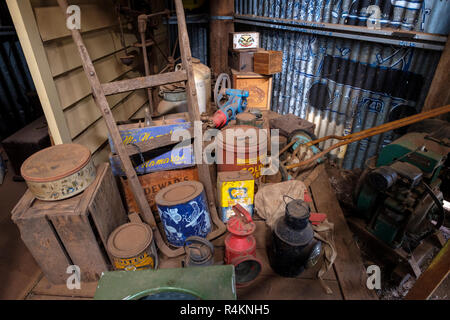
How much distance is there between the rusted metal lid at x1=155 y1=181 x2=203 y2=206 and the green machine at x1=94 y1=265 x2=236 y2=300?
114 cm

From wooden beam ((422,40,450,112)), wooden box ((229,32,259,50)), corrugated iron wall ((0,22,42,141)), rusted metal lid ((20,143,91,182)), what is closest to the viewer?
rusted metal lid ((20,143,91,182))

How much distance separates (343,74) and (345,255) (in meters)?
3.02

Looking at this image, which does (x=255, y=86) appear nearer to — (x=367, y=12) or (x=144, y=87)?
(x=367, y=12)

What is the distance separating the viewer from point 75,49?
3047 millimetres

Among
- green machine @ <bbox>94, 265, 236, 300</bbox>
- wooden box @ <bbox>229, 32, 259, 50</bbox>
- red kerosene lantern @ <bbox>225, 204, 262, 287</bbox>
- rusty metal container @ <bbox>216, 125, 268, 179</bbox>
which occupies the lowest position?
red kerosene lantern @ <bbox>225, 204, 262, 287</bbox>

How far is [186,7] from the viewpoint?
22.6ft

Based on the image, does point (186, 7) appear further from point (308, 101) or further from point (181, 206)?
point (181, 206)

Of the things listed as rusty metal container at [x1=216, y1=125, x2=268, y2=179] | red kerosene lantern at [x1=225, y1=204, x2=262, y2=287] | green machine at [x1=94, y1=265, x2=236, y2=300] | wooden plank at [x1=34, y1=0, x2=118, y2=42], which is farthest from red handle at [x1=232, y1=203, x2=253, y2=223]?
wooden plank at [x1=34, y1=0, x2=118, y2=42]

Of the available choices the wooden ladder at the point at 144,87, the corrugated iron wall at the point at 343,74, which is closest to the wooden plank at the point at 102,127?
the wooden ladder at the point at 144,87

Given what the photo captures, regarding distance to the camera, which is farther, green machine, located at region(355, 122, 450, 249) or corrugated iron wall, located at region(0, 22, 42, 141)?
corrugated iron wall, located at region(0, 22, 42, 141)

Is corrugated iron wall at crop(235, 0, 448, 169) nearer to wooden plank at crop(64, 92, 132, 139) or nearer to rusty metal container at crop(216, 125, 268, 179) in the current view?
rusty metal container at crop(216, 125, 268, 179)

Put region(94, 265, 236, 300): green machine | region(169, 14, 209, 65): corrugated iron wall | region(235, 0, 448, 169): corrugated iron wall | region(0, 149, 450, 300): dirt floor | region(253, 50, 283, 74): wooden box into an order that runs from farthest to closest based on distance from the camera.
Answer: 1. region(169, 14, 209, 65): corrugated iron wall
2. region(253, 50, 283, 74): wooden box
3. region(235, 0, 448, 169): corrugated iron wall
4. region(0, 149, 450, 300): dirt floor
5. region(94, 265, 236, 300): green machine

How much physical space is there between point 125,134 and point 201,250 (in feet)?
4.87

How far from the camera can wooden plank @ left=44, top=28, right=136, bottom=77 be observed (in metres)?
2.66
